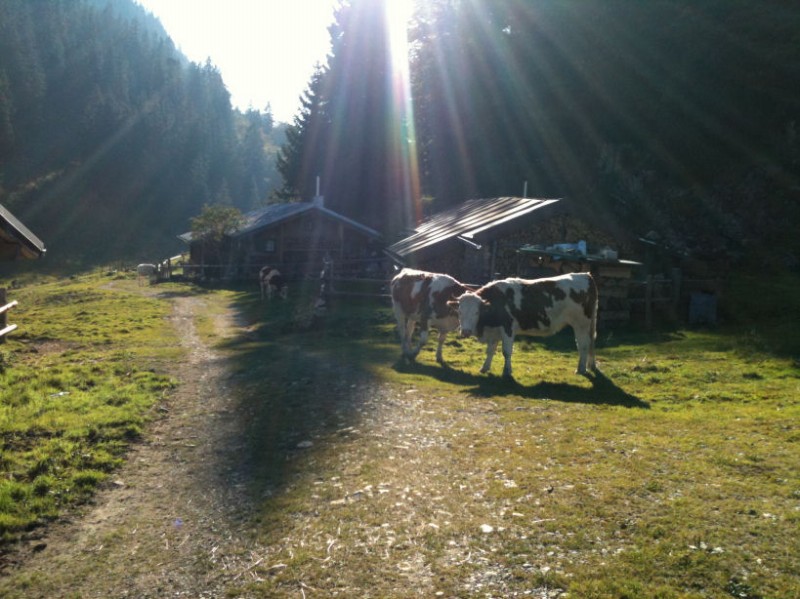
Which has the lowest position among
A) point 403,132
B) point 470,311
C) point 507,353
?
point 507,353

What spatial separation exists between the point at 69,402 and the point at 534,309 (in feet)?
31.3

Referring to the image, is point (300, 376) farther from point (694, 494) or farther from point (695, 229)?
point (695, 229)

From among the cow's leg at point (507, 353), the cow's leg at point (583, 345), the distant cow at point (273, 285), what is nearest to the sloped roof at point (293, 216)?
the distant cow at point (273, 285)

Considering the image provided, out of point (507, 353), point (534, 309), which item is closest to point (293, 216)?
point (534, 309)

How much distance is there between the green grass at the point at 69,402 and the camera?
25.0ft

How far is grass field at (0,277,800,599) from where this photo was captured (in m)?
5.47

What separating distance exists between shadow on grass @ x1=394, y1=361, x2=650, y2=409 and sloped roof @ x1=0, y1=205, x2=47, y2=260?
843cm

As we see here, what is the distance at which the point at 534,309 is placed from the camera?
1418 centimetres

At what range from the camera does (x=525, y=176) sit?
38594mm

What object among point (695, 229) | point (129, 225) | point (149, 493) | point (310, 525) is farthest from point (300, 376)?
point (129, 225)

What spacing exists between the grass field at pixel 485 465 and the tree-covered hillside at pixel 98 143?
73722 millimetres

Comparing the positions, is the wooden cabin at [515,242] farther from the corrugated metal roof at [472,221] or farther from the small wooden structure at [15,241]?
the small wooden structure at [15,241]

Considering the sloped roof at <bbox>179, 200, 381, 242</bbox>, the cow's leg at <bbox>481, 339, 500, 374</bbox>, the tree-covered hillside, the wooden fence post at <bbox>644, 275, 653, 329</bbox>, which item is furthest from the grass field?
the tree-covered hillside

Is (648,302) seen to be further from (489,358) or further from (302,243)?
(302,243)
